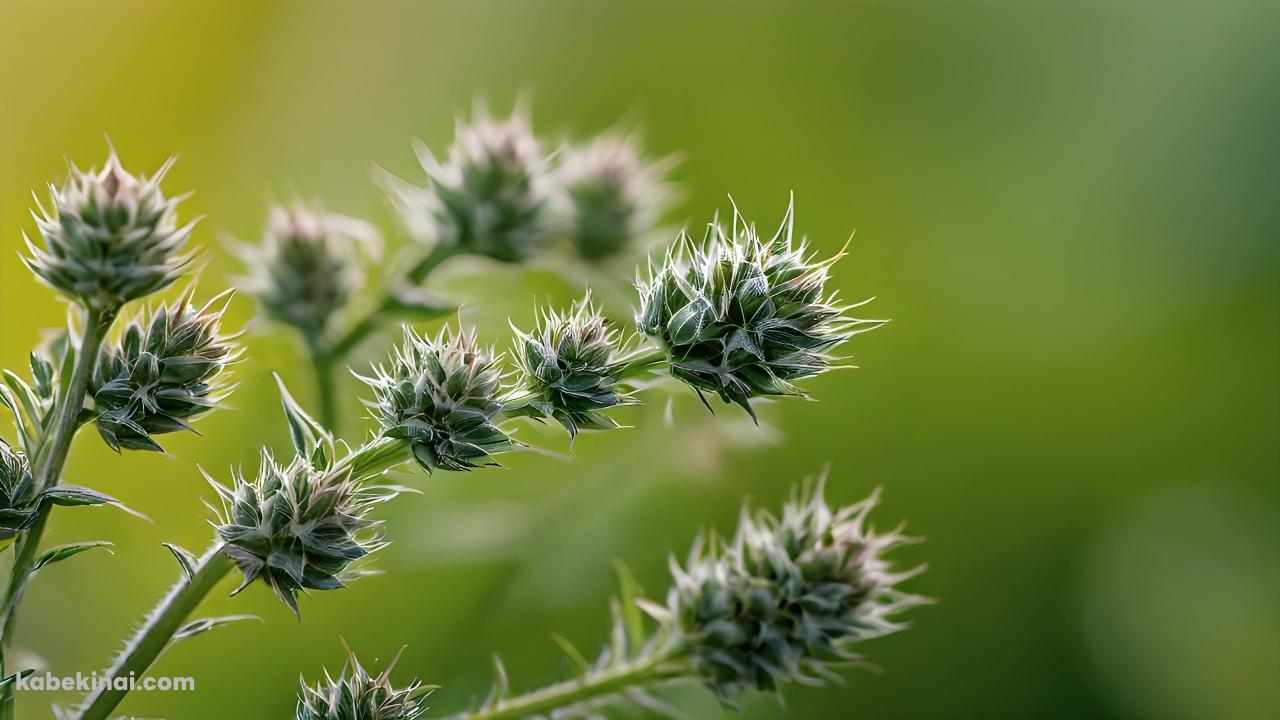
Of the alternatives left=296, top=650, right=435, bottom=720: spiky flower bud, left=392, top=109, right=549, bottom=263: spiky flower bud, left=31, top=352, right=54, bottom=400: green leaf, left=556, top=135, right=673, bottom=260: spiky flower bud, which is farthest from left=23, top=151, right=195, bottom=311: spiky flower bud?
left=556, top=135, right=673, bottom=260: spiky flower bud

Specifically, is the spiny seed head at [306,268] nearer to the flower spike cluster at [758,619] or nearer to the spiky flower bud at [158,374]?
the spiky flower bud at [158,374]

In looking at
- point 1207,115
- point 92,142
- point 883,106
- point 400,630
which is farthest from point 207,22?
point 1207,115

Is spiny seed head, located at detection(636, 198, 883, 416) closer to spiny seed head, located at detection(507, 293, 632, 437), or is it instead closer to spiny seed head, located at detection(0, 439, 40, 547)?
spiny seed head, located at detection(507, 293, 632, 437)

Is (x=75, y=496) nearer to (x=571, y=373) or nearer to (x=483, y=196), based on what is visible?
(x=571, y=373)

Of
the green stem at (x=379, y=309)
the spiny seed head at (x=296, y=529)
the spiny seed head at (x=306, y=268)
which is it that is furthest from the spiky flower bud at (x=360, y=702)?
the spiny seed head at (x=306, y=268)

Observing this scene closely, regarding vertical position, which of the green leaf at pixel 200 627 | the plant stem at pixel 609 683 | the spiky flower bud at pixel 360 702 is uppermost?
the green leaf at pixel 200 627

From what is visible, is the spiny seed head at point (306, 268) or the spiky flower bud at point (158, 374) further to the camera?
the spiny seed head at point (306, 268)
